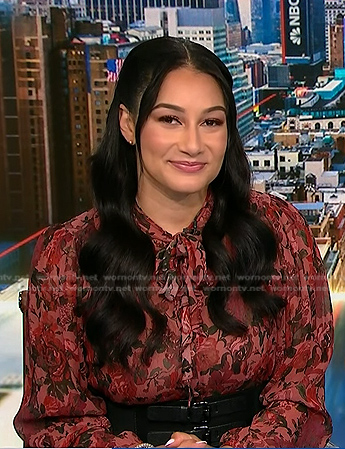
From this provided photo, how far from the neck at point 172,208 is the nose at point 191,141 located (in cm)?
12

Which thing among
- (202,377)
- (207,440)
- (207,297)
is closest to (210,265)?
(207,297)

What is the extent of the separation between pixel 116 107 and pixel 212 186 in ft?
0.78

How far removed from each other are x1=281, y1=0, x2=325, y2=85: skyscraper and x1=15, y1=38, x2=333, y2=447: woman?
65 centimetres

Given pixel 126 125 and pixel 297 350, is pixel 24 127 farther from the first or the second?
pixel 297 350

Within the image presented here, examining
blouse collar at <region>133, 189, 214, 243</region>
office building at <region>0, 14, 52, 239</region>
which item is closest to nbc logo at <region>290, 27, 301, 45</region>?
office building at <region>0, 14, 52, 239</region>

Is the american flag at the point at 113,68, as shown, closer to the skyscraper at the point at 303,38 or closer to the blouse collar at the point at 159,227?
the skyscraper at the point at 303,38

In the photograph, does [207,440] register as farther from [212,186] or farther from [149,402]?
[212,186]

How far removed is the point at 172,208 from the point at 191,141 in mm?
164

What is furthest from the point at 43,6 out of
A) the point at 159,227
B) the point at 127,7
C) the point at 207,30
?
the point at 159,227

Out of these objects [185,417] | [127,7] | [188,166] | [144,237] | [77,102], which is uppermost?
[127,7]

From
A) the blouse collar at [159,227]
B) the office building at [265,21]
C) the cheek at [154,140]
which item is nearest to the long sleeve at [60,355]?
the blouse collar at [159,227]

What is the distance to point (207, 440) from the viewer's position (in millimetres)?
1330

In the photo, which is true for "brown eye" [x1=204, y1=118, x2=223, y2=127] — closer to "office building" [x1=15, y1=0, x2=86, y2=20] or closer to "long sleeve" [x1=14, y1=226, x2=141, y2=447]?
"long sleeve" [x1=14, y1=226, x2=141, y2=447]

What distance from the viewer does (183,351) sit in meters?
1.29
